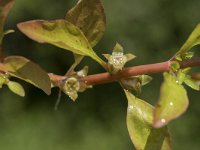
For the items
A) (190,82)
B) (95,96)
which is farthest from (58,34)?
(95,96)

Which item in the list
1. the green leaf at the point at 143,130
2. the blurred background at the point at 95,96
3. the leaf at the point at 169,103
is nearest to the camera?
the leaf at the point at 169,103

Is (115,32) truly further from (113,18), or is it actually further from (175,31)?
(175,31)

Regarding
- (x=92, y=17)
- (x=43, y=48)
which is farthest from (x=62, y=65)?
(x=92, y=17)

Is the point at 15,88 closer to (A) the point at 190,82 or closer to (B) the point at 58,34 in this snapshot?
(B) the point at 58,34

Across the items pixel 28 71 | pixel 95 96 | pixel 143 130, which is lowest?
pixel 95 96

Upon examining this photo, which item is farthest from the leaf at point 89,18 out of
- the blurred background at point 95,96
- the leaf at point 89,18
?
the blurred background at point 95,96

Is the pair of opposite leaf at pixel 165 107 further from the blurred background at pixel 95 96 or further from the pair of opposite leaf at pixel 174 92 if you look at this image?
the blurred background at pixel 95 96

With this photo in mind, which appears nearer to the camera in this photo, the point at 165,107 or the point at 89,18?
the point at 165,107

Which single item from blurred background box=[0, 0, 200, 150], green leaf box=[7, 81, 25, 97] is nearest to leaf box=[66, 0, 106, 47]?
green leaf box=[7, 81, 25, 97]
